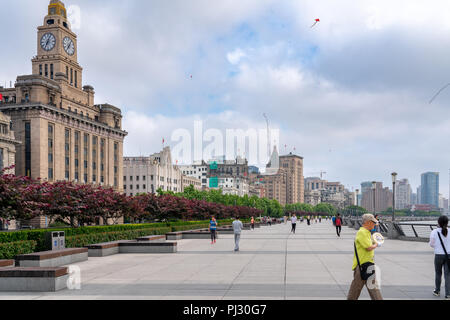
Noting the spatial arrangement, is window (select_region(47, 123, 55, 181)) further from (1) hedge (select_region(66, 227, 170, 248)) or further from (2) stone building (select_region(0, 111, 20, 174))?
(1) hedge (select_region(66, 227, 170, 248))

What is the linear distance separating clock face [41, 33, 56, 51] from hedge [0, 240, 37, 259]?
297 ft

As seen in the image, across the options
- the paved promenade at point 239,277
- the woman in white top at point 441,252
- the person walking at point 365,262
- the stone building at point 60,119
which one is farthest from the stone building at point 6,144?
the person walking at point 365,262

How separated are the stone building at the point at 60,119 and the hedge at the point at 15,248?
55976mm

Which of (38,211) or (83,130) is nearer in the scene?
(38,211)

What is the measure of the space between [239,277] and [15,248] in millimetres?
9116

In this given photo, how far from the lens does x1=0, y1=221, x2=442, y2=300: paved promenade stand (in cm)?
1103

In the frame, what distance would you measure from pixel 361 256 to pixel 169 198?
34937 millimetres

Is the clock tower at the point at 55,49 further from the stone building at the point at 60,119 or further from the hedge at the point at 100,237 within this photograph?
the hedge at the point at 100,237

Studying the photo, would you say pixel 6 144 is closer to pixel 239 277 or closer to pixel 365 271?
pixel 239 277

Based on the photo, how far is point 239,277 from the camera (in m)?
13.8

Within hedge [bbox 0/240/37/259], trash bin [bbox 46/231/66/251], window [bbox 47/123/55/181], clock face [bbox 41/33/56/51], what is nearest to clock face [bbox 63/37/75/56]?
clock face [bbox 41/33/56/51]
